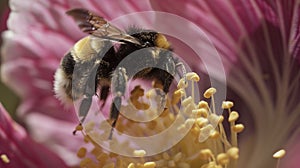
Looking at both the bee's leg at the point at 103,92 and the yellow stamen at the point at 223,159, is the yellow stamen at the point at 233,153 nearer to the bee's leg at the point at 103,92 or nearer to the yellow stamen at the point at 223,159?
the yellow stamen at the point at 223,159

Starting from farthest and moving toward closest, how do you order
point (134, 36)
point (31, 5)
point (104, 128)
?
point (31, 5) < point (104, 128) < point (134, 36)

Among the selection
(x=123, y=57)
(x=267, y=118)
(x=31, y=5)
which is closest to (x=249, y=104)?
(x=267, y=118)

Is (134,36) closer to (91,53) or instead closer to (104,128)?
(91,53)

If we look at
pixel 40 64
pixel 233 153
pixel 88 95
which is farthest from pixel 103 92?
pixel 40 64

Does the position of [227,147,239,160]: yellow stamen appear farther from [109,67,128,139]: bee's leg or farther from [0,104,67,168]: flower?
[0,104,67,168]: flower

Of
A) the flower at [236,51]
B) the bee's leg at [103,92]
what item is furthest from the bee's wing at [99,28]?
the flower at [236,51]

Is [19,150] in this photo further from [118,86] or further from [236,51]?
[236,51]
